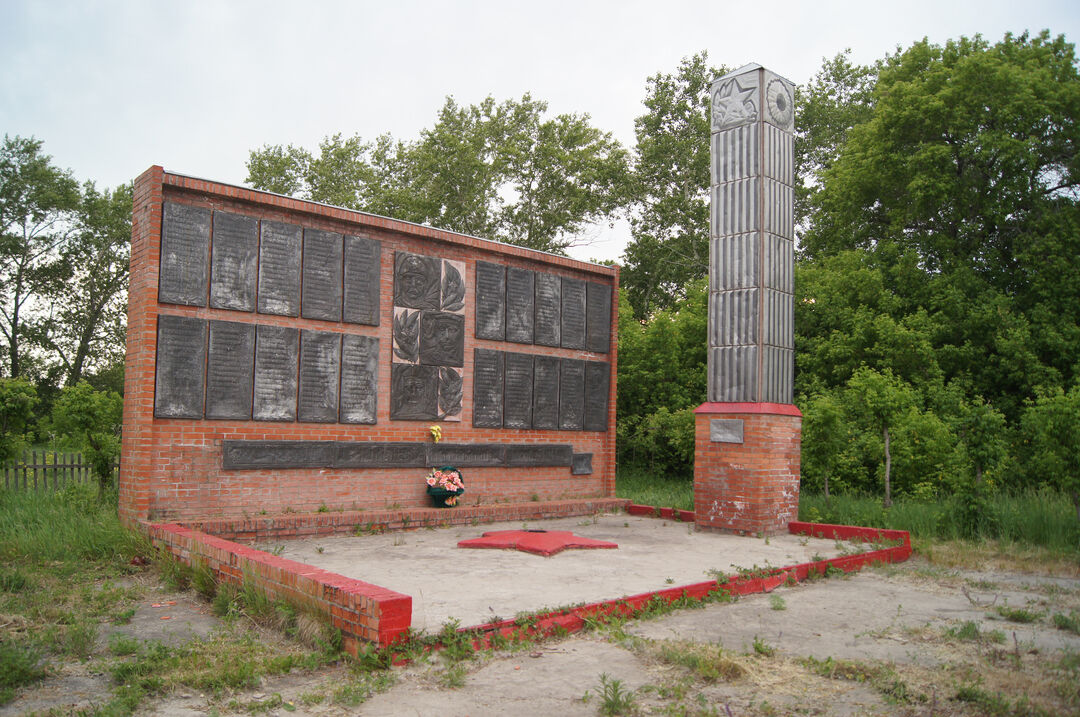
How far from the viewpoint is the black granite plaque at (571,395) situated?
13.0 metres

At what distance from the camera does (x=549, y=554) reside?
330 inches

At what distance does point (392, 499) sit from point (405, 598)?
5.91m

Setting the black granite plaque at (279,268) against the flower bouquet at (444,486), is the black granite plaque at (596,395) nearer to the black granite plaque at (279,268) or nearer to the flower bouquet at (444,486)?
the flower bouquet at (444,486)

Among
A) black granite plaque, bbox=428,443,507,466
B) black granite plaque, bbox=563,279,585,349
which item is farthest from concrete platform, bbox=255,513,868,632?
black granite plaque, bbox=563,279,585,349

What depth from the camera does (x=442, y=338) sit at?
11.4 metres

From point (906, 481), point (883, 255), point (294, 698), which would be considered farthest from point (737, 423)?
point (883, 255)

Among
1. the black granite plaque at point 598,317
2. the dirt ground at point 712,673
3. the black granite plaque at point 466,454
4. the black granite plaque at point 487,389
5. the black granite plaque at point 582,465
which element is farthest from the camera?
the black granite plaque at point 598,317

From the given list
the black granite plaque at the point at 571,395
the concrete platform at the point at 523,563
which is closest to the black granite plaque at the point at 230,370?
the concrete platform at the point at 523,563

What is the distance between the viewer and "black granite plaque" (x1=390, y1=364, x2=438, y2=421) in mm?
10852

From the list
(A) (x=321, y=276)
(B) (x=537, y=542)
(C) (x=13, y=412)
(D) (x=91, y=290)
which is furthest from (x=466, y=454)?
(D) (x=91, y=290)

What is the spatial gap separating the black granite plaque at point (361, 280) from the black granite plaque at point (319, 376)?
0.44 m

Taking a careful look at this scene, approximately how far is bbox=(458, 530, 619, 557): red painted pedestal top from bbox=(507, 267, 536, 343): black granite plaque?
145 inches

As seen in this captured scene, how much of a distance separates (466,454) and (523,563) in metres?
3.88

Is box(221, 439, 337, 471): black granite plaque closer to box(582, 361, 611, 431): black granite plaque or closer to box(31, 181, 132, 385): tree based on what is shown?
box(582, 361, 611, 431): black granite plaque
